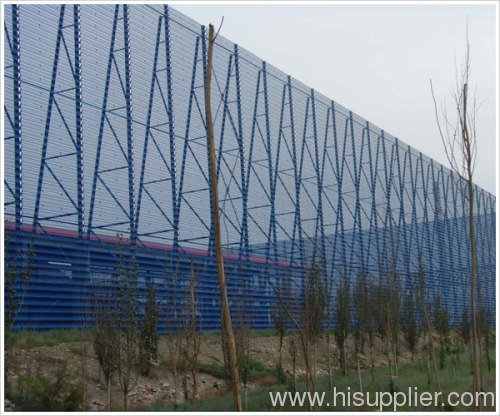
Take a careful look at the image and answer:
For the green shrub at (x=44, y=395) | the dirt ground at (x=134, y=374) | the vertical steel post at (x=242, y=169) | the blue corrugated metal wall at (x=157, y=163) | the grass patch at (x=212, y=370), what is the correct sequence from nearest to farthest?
1. the green shrub at (x=44, y=395)
2. the dirt ground at (x=134, y=374)
3. the blue corrugated metal wall at (x=157, y=163)
4. the grass patch at (x=212, y=370)
5. the vertical steel post at (x=242, y=169)

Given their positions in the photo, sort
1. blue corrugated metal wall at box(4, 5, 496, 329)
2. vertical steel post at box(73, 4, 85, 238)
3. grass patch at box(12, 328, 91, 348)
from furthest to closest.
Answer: vertical steel post at box(73, 4, 85, 238)
blue corrugated metal wall at box(4, 5, 496, 329)
grass patch at box(12, 328, 91, 348)

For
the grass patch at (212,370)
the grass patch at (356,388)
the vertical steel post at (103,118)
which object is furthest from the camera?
the vertical steel post at (103,118)

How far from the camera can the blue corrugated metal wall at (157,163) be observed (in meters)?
13.4

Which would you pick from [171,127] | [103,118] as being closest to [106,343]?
[103,118]

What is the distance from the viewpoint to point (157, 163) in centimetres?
1759

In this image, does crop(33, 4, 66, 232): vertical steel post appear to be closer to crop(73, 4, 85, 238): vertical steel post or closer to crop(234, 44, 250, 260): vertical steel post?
crop(73, 4, 85, 238): vertical steel post

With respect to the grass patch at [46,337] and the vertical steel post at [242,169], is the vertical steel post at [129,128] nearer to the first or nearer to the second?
the grass patch at [46,337]

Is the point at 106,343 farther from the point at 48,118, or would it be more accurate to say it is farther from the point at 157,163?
the point at 157,163

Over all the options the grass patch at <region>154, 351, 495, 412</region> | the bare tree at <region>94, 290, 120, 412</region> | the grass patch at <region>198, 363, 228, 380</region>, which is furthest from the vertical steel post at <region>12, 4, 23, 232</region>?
the grass patch at <region>198, 363, 228, 380</region>

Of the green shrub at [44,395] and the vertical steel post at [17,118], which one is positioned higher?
the vertical steel post at [17,118]

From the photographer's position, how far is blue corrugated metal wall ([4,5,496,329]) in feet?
44.0

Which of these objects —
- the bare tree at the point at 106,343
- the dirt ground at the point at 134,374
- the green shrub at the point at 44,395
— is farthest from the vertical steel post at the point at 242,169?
the green shrub at the point at 44,395

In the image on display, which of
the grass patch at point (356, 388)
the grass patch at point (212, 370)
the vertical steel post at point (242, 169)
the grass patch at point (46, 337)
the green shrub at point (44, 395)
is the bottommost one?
the grass patch at point (356, 388)

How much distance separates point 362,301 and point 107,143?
26.7 ft
